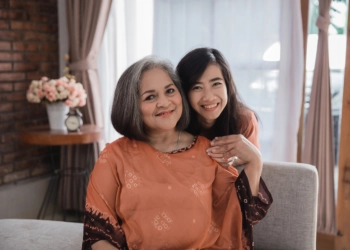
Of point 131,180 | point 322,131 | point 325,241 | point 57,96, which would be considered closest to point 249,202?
point 131,180

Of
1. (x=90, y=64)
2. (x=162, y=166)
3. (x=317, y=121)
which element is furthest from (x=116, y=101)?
(x=90, y=64)

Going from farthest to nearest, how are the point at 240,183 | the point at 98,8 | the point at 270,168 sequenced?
the point at 98,8
the point at 270,168
the point at 240,183

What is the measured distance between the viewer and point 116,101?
63.0 inches

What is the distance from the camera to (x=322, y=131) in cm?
274

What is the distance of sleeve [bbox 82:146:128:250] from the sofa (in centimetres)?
39

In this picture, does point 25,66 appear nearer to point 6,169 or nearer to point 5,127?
point 5,127

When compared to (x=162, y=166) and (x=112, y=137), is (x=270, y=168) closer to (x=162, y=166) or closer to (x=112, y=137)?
(x=162, y=166)

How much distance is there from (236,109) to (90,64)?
187 cm

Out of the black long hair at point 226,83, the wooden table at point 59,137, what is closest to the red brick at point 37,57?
the wooden table at point 59,137

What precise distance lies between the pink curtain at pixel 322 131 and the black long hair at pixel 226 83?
0.93 m

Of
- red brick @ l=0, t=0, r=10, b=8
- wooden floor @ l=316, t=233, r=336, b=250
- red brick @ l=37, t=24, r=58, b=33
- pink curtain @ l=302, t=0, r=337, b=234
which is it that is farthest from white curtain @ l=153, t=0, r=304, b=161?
red brick @ l=0, t=0, r=10, b=8

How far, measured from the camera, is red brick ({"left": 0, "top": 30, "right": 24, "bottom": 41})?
3279mm

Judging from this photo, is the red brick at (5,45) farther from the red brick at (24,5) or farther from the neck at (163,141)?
the neck at (163,141)

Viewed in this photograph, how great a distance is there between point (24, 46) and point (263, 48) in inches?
70.6
